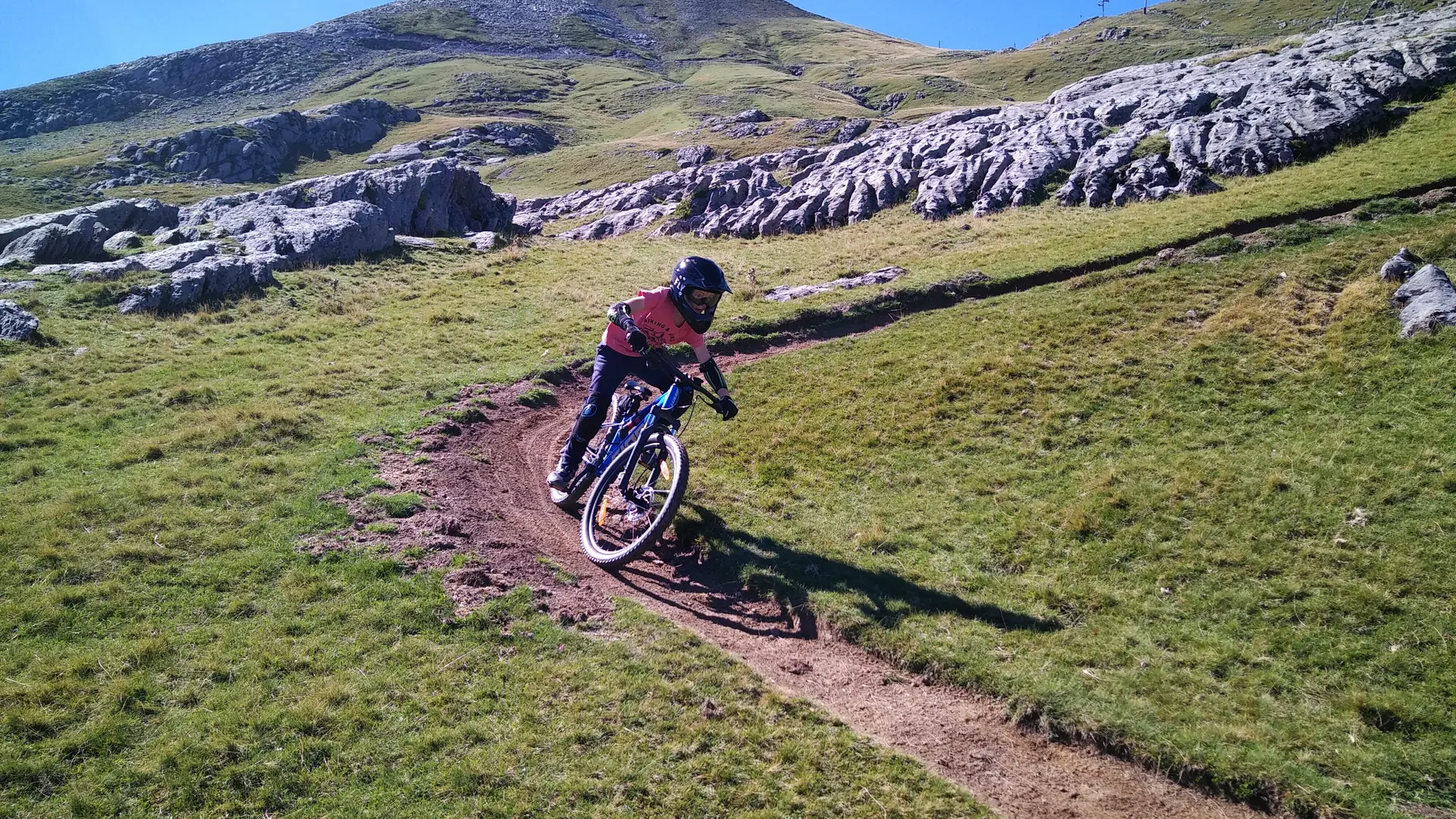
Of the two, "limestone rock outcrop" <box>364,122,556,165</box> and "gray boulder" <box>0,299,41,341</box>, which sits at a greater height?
"limestone rock outcrop" <box>364,122,556,165</box>

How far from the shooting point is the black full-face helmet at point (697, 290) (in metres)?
10.1

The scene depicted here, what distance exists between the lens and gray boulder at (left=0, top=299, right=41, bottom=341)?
66.1 ft

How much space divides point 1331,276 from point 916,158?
117 feet

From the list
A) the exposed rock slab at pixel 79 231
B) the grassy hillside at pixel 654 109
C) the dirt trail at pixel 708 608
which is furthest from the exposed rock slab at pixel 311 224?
the grassy hillside at pixel 654 109

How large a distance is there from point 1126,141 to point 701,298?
37827mm

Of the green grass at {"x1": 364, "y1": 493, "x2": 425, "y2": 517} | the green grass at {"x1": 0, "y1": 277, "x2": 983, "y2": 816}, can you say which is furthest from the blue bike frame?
the green grass at {"x1": 364, "y1": 493, "x2": 425, "y2": 517}

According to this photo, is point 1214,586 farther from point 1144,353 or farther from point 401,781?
point 401,781

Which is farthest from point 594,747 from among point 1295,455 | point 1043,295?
point 1043,295

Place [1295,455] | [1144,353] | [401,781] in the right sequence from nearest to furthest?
[401,781] → [1295,455] → [1144,353]

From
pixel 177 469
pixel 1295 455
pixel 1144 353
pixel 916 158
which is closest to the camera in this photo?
pixel 1295 455

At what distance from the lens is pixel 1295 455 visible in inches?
428

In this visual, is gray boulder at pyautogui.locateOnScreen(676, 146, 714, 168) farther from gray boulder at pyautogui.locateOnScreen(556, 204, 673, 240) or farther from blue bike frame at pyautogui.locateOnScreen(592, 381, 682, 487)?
blue bike frame at pyautogui.locateOnScreen(592, 381, 682, 487)

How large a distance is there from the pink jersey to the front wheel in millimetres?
1596

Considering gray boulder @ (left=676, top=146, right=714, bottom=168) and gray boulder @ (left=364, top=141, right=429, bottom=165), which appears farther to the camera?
gray boulder @ (left=364, top=141, right=429, bottom=165)
